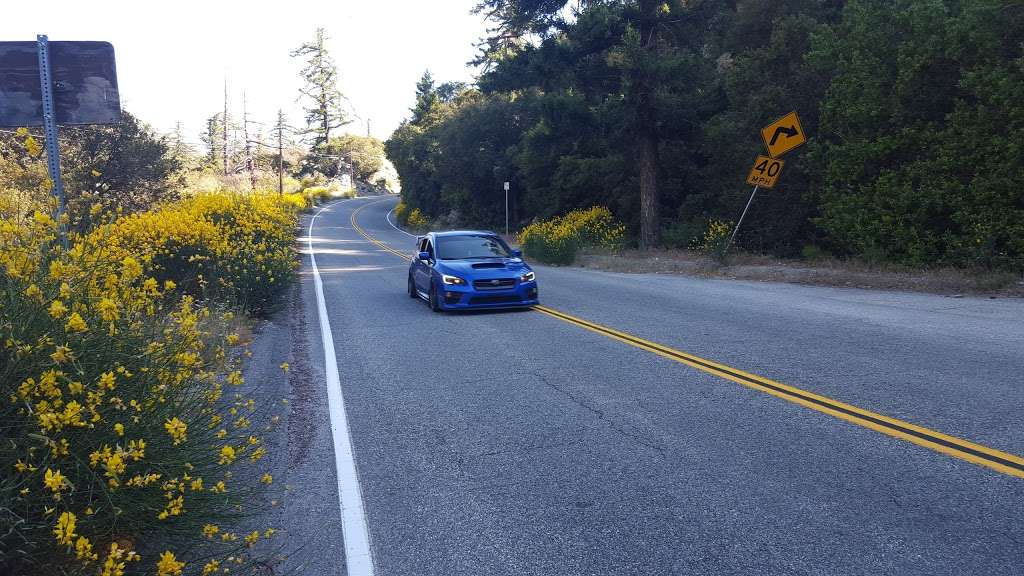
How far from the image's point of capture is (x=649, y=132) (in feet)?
90.5

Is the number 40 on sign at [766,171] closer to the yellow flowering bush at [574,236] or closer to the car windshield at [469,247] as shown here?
the car windshield at [469,247]

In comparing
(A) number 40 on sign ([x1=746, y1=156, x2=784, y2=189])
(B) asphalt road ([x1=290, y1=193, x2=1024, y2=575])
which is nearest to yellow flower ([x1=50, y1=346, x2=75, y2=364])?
(B) asphalt road ([x1=290, y1=193, x2=1024, y2=575])

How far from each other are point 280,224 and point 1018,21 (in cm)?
1779

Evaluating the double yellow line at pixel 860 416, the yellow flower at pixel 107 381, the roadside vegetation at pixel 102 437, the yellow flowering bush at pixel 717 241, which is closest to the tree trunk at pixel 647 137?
the yellow flowering bush at pixel 717 241

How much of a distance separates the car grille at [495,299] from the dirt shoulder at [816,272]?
7.59 m

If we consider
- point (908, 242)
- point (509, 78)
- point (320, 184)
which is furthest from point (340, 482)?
point (320, 184)

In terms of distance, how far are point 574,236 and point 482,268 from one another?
50.2 ft

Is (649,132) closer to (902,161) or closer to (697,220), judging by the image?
(697,220)

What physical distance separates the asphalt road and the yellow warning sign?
30.6 ft

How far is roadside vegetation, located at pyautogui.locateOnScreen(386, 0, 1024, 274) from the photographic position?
622 inches

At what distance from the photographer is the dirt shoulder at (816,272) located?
1414cm

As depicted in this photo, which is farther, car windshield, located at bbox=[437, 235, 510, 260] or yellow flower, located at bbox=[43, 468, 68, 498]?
car windshield, located at bbox=[437, 235, 510, 260]

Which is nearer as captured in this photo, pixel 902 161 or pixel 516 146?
pixel 902 161

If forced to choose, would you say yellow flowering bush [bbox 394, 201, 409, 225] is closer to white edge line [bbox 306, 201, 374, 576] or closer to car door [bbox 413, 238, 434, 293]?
car door [bbox 413, 238, 434, 293]
